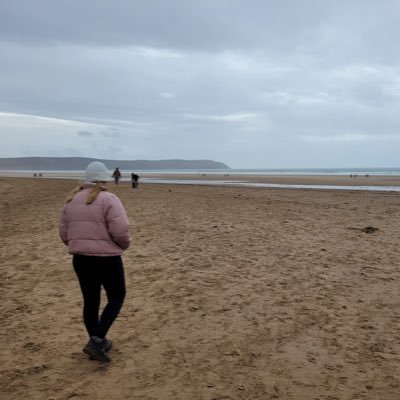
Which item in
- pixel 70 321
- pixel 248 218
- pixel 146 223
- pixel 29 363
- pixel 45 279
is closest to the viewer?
pixel 29 363

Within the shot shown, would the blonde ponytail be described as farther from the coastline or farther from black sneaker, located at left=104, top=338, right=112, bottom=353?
the coastline

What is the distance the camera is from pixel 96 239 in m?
4.34

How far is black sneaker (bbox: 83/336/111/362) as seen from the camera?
4.65 metres

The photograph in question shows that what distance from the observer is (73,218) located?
440 cm

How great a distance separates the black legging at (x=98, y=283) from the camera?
14.5 ft

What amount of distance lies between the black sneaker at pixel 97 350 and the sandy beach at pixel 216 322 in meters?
0.10

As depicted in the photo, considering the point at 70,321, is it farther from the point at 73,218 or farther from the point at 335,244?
the point at 335,244

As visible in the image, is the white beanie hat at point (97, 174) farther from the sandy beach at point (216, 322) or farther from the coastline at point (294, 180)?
the coastline at point (294, 180)

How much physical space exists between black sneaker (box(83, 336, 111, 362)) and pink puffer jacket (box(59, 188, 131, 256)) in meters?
1.00

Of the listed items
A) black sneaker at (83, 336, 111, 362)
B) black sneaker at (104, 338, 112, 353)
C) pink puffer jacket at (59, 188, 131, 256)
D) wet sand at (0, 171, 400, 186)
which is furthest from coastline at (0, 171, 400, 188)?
pink puffer jacket at (59, 188, 131, 256)

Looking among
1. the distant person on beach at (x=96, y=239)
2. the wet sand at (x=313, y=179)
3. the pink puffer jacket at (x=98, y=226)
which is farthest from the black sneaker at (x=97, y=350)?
the wet sand at (x=313, y=179)

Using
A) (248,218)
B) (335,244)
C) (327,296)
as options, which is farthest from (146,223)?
(327,296)

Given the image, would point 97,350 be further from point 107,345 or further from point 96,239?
point 96,239

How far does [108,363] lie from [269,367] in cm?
166
